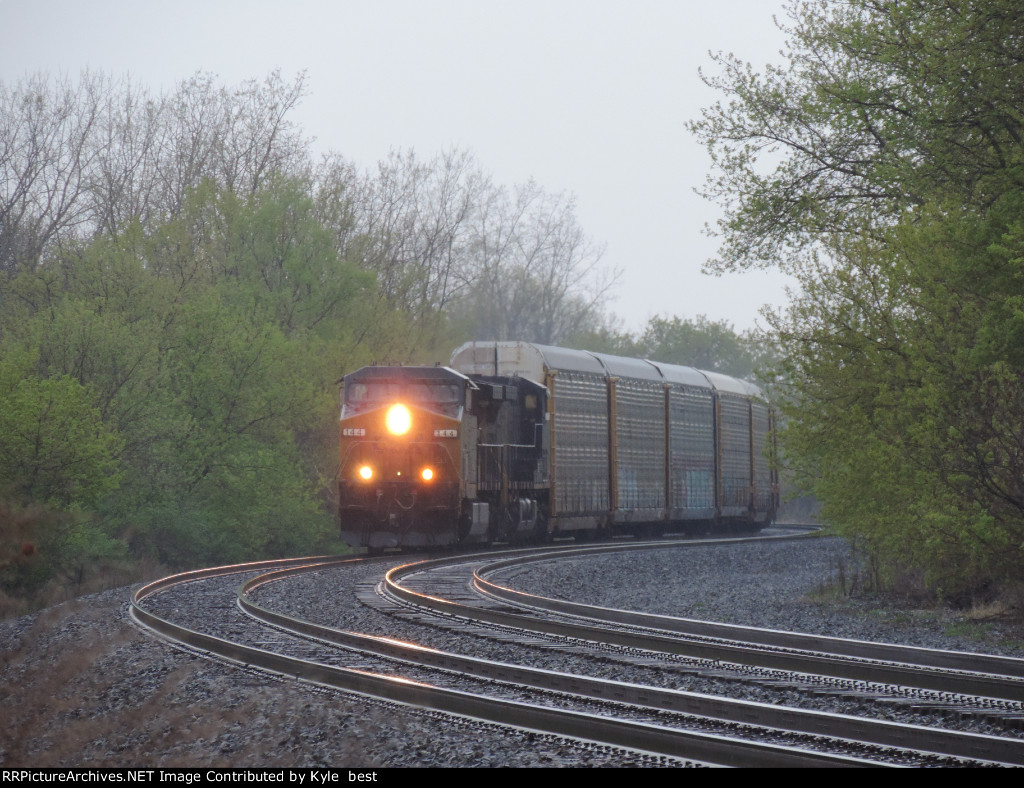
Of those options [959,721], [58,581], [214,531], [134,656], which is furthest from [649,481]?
[959,721]

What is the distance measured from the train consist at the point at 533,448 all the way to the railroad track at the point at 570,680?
19.4ft

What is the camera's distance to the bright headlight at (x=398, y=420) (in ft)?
68.1

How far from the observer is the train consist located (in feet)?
67.7

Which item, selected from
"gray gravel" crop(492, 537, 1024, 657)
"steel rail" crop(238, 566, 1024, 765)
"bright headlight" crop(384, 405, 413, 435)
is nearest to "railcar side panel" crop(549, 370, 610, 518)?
"gray gravel" crop(492, 537, 1024, 657)

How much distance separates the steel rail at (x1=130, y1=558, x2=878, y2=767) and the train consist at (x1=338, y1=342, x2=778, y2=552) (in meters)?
9.72

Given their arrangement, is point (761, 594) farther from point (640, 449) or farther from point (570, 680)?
point (640, 449)

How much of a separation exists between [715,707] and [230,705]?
3183 mm

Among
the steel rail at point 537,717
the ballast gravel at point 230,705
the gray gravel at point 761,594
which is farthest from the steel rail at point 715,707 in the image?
the gray gravel at point 761,594

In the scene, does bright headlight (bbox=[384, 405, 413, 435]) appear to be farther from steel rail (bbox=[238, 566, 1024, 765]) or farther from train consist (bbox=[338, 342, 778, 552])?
steel rail (bbox=[238, 566, 1024, 765])

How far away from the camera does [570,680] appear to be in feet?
26.5

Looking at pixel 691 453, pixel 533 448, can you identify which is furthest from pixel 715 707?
pixel 691 453

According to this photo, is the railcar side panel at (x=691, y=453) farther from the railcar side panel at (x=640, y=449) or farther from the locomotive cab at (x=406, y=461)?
the locomotive cab at (x=406, y=461)

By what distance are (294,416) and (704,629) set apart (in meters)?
19.2
